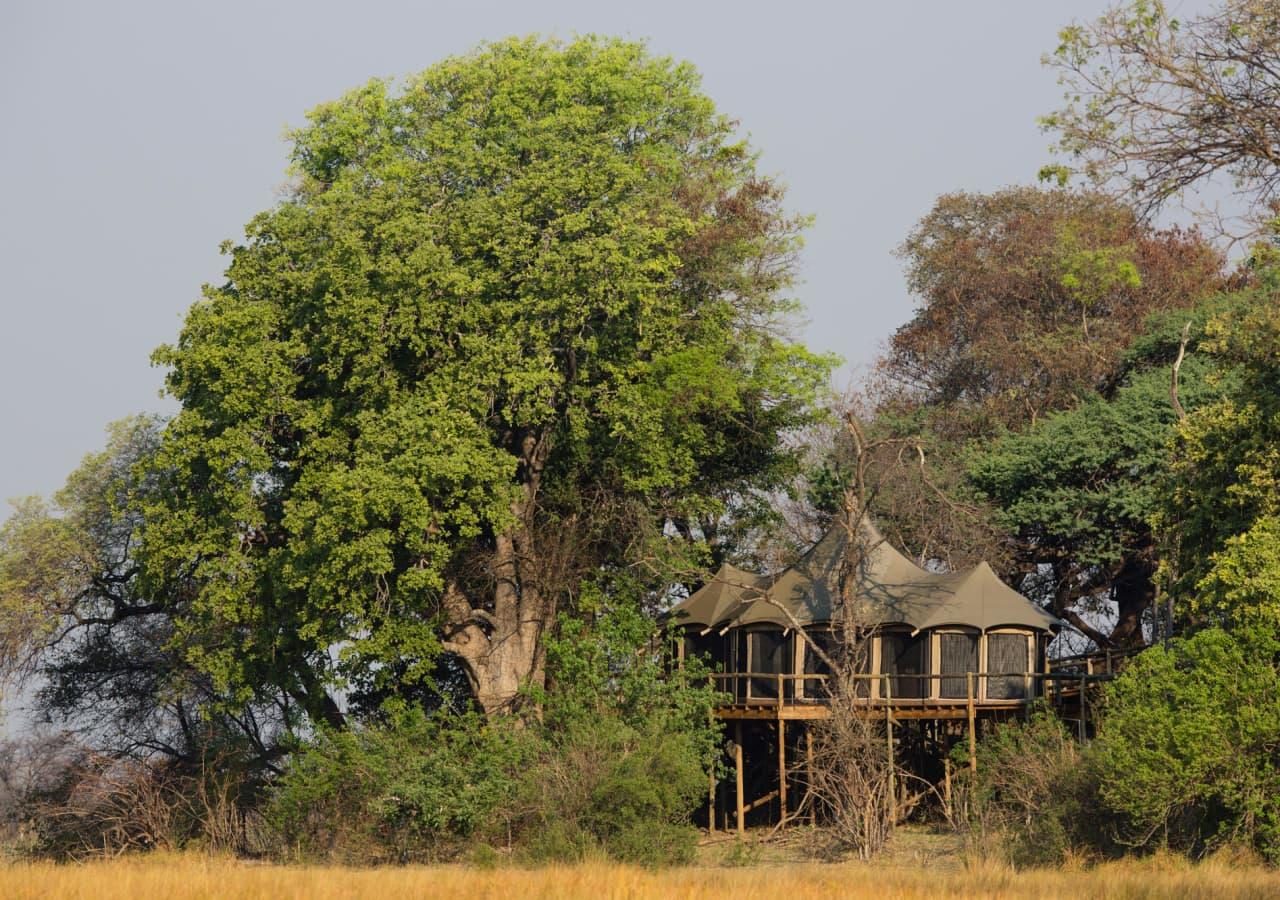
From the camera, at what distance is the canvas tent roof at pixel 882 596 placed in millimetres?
32906

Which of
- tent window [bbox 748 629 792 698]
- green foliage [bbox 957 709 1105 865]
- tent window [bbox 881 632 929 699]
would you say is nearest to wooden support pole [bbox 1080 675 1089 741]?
green foliage [bbox 957 709 1105 865]

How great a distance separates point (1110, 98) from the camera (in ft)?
68.0

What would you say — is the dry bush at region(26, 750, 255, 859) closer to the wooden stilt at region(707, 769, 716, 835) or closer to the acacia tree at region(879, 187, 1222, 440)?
the wooden stilt at region(707, 769, 716, 835)

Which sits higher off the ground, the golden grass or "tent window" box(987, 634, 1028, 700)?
"tent window" box(987, 634, 1028, 700)

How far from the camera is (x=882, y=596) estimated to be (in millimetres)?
33594

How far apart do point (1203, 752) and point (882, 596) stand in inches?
410

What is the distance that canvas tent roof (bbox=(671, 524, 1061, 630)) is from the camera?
1296 inches

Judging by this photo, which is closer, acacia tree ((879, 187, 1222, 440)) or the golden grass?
the golden grass

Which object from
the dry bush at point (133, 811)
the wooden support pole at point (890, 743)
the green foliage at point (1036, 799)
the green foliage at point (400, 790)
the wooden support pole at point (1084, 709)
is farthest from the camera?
the dry bush at point (133, 811)

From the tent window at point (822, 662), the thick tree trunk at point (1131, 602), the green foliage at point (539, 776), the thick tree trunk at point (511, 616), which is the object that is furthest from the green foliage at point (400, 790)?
the thick tree trunk at point (1131, 602)

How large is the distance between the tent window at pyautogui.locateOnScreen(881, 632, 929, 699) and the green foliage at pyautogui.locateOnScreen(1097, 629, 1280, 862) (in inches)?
314

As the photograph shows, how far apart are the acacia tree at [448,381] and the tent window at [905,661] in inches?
198

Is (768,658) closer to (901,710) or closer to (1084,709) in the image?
(901,710)

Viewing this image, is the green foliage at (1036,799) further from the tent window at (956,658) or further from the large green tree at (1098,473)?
the large green tree at (1098,473)
